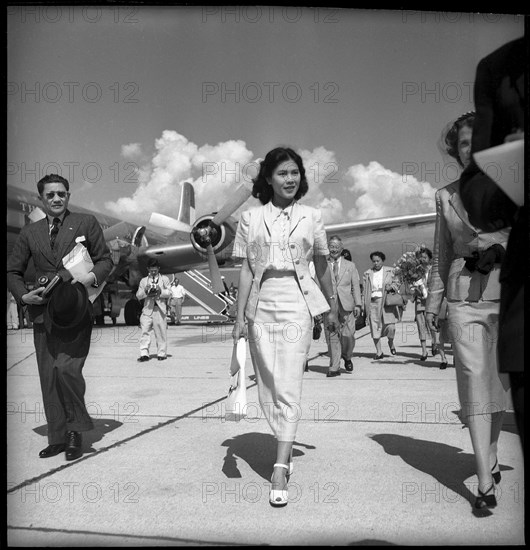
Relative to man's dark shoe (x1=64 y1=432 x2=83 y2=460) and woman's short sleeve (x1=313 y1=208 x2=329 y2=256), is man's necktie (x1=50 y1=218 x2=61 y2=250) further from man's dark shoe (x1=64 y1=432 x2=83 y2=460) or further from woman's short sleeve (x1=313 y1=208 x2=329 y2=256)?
woman's short sleeve (x1=313 y1=208 x2=329 y2=256)

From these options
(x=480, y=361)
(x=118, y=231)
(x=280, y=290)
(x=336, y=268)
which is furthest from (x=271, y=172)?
(x=118, y=231)

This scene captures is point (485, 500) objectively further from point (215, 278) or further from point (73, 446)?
point (215, 278)

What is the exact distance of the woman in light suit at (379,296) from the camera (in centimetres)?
1043

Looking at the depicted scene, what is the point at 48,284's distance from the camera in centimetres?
435

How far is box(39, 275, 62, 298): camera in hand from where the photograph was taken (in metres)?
4.31

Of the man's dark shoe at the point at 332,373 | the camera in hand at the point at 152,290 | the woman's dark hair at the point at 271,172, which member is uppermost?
the woman's dark hair at the point at 271,172

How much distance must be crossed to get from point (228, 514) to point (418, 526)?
2.74 ft

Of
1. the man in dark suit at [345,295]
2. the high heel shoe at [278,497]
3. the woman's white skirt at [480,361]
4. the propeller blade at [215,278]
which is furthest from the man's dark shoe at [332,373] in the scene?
the high heel shoe at [278,497]

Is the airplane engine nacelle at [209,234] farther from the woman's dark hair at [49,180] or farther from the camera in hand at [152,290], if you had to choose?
the woman's dark hair at [49,180]

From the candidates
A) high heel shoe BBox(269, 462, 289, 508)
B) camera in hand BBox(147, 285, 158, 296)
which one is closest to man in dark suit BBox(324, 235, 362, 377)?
camera in hand BBox(147, 285, 158, 296)

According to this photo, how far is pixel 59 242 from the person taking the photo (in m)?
4.49

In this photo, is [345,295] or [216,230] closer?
[345,295]

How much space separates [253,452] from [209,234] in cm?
1125

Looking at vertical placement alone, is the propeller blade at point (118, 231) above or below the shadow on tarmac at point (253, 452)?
above
